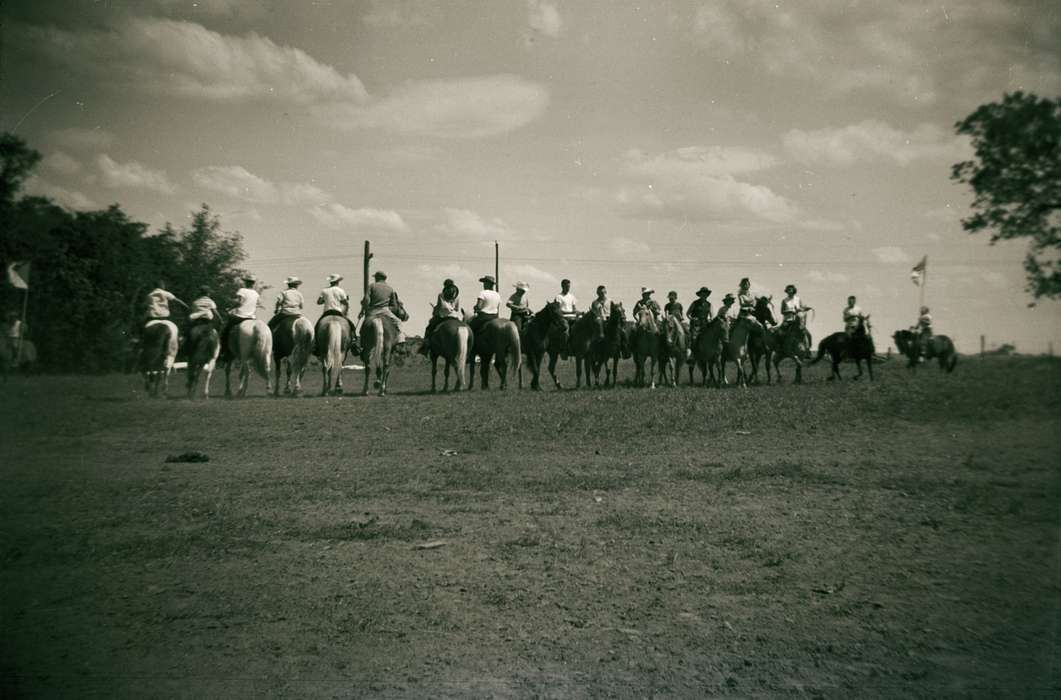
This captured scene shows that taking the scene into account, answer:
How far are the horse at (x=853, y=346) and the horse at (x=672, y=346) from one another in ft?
12.5

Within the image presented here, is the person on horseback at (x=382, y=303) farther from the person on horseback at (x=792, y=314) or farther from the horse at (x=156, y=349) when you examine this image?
the person on horseback at (x=792, y=314)

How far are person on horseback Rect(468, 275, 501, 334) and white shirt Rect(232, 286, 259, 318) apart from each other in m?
5.03

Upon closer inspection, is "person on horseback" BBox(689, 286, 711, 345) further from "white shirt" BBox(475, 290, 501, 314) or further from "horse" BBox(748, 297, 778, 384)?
"white shirt" BBox(475, 290, 501, 314)

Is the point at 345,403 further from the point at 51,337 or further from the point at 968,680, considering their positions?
the point at 968,680

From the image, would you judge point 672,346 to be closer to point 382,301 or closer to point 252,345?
point 382,301

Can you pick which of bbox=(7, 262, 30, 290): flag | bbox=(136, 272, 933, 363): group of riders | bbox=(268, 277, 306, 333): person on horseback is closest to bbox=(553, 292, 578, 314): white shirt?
bbox=(136, 272, 933, 363): group of riders

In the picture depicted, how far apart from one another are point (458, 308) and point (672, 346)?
5655 mm

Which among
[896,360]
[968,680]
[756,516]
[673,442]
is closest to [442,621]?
[968,680]

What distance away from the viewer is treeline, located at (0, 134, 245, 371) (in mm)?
7152

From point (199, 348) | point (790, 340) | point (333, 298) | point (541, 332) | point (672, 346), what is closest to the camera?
point (199, 348)

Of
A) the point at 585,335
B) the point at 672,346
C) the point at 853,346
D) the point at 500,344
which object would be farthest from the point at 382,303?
the point at 853,346

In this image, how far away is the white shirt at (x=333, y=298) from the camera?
1598cm

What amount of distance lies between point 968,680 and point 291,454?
7248mm

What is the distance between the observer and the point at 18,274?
711 cm
